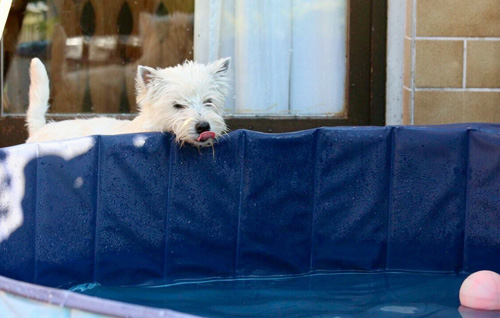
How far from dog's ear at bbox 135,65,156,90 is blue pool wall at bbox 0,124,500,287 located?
0.35m

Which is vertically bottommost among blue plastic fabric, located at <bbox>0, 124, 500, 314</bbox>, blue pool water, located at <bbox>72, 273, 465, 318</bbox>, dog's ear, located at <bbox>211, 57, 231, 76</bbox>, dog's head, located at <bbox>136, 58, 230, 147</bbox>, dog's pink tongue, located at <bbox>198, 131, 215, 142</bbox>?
blue pool water, located at <bbox>72, 273, 465, 318</bbox>

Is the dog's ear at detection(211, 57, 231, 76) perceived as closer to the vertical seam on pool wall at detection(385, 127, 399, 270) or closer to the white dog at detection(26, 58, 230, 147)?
the white dog at detection(26, 58, 230, 147)

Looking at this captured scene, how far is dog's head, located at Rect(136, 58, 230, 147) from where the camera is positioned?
139 inches

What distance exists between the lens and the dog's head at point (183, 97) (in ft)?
11.6

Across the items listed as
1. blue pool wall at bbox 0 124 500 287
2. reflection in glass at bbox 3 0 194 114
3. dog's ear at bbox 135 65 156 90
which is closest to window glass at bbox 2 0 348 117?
reflection in glass at bbox 3 0 194 114

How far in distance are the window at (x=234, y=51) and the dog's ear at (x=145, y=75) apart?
4.44ft

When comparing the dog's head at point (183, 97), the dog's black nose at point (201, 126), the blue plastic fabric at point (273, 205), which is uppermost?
the dog's head at point (183, 97)

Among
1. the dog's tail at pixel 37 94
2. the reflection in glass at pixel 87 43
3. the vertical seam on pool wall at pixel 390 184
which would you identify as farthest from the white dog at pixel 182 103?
the reflection in glass at pixel 87 43

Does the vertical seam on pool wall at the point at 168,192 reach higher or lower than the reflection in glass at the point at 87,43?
lower

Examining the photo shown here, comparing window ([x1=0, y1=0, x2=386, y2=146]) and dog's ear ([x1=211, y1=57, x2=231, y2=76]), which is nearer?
dog's ear ([x1=211, y1=57, x2=231, y2=76])

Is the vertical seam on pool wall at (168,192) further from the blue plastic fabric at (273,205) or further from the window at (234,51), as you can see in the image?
the window at (234,51)

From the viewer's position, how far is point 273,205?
3643 millimetres

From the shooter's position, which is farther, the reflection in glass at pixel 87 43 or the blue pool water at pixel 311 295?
the reflection in glass at pixel 87 43

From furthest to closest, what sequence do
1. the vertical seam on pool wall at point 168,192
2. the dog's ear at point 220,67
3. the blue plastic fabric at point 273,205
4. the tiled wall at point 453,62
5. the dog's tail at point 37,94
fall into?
the tiled wall at point 453,62 → the dog's tail at point 37,94 → the dog's ear at point 220,67 → the vertical seam on pool wall at point 168,192 → the blue plastic fabric at point 273,205
